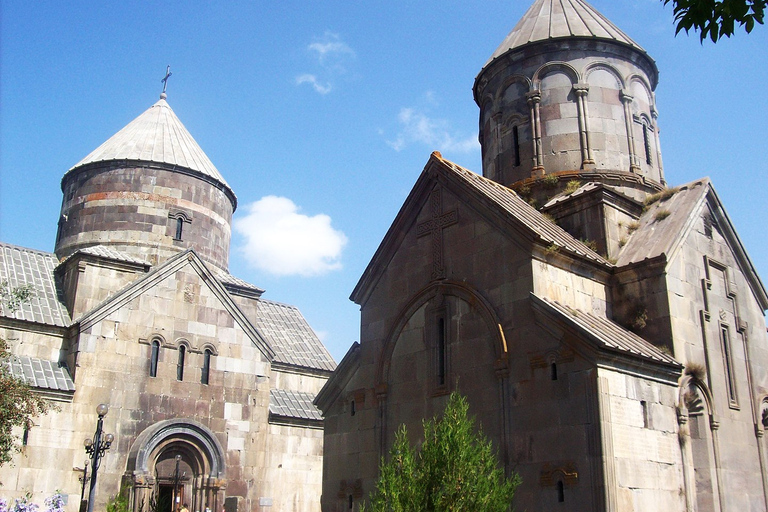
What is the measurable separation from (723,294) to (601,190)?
7.45ft

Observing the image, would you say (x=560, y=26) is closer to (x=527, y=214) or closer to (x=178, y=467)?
(x=527, y=214)

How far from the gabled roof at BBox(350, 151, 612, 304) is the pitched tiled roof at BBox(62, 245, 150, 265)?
6.14 meters

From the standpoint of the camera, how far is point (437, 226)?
10.3 m

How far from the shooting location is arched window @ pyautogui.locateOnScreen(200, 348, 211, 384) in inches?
554

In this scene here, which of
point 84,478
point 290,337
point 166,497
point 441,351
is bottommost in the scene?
point 166,497

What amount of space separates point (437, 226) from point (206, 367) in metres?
6.47

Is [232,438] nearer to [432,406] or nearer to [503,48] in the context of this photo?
[432,406]

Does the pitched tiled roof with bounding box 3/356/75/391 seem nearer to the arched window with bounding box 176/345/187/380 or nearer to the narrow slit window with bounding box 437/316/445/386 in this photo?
the arched window with bounding box 176/345/187/380

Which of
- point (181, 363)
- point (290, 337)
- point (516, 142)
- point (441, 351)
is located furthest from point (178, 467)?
point (516, 142)

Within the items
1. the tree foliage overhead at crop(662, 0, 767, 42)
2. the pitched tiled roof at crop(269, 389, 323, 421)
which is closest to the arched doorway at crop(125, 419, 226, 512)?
the pitched tiled roof at crop(269, 389, 323, 421)

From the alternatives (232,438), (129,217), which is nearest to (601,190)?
(232,438)

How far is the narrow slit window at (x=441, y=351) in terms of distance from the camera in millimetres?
9508

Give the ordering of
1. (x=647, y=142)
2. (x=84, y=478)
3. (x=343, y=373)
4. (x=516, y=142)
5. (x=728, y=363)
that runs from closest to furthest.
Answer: (x=728, y=363)
(x=343, y=373)
(x=84, y=478)
(x=647, y=142)
(x=516, y=142)

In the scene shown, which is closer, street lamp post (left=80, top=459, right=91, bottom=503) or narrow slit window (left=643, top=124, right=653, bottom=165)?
street lamp post (left=80, top=459, right=91, bottom=503)
